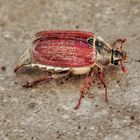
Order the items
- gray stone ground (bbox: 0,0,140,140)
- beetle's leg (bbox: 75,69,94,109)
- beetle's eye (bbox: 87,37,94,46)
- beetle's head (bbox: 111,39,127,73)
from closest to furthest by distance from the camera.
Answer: gray stone ground (bbox: 0,0,140,140) < beetle's leg (bbox: 75,69,94,109) < beetle's eye (bbox: 87,37,94,46) < beetle's head (bbox: 111,39,127,73)

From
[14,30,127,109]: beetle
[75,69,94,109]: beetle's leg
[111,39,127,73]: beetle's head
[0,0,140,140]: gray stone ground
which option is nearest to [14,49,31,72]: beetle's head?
[14,30,127,109]: beetle

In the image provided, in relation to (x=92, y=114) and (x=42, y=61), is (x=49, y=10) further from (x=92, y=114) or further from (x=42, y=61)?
(x=92, y=114)

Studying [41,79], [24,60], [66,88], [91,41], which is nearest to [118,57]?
[91,41]

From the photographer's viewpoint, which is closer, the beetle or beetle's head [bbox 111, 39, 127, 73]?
the beetle

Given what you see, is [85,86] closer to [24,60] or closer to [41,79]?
[41,79]

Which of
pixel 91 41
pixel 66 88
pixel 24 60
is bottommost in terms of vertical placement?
pixel 66 88

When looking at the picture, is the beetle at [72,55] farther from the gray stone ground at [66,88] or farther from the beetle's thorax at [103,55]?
the gray stone ground at [66,88]

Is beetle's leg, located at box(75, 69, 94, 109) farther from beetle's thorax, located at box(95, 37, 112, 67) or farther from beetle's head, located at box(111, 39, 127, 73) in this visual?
beetle's head, located at box(111, 39, 127, 73)
